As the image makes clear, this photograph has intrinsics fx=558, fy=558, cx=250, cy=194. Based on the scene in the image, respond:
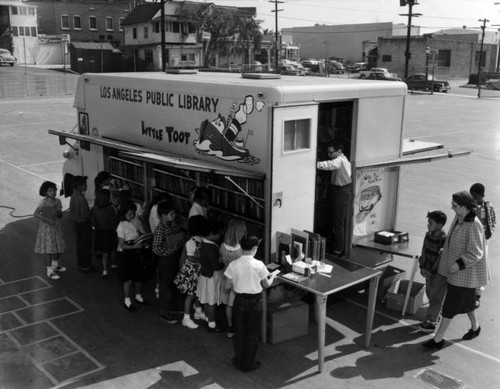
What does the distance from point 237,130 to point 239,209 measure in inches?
48.5

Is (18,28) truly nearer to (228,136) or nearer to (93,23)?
(93,23)

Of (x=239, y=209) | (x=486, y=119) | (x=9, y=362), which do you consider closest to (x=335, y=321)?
(x=239, y=209)

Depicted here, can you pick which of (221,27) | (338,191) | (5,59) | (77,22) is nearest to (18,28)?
(77,22)

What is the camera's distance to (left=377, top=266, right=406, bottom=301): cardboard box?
313 inches

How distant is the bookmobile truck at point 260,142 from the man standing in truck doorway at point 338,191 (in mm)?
131

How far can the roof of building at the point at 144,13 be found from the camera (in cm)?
6028

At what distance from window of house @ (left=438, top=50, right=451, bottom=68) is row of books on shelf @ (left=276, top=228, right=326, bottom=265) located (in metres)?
70.8

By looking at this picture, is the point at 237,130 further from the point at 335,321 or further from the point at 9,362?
the point at 9,362

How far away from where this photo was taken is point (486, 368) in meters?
6.27

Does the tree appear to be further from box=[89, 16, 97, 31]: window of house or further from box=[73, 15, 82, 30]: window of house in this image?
box=[73, 15, 82, 30]: window of house

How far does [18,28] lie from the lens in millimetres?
63688

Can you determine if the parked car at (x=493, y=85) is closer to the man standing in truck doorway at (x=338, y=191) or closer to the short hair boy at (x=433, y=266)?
the man standing in truck doorway at (x=338, y=191)

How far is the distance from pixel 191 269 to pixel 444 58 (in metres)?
72.0

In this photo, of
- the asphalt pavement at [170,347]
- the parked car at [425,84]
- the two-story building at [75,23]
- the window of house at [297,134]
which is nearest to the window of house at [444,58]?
the parked car at [425,84]
